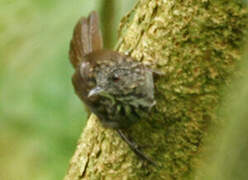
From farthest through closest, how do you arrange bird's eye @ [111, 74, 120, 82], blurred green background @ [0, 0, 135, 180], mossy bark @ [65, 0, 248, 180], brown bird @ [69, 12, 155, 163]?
blurred green background @ [0, 0, 135, 180] → bird's eye @ [111, 74, 120, 82] → brown bird @ [69, 12, 155, 163] → mossy bark @ [65, 0, 248, 180]

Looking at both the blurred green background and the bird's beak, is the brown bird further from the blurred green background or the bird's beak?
the blurred green background

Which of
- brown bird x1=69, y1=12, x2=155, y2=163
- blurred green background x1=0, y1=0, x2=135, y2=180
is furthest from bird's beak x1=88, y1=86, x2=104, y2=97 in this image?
blurred green background x1=0, y1=0, x2=135, y2=180

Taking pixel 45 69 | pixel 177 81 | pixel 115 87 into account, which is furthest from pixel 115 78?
pixel 45 69

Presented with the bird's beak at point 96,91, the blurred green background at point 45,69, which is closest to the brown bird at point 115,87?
the bird's beak at point 96,91

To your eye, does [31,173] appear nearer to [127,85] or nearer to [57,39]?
[57,39]

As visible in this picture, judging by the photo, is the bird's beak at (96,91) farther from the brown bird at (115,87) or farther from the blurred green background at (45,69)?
the blurred green background at (45,69)

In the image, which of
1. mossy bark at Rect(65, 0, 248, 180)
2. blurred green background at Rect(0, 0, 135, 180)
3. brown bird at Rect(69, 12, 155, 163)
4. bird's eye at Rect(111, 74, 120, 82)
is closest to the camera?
mossy bark at Rect(65, 0, 248, 180)

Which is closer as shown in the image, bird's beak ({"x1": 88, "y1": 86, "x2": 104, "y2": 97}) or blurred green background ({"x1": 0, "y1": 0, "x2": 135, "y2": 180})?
bird's beak ({"x1": 88, "y1": 86, "x2": 104, "y2": 97})
